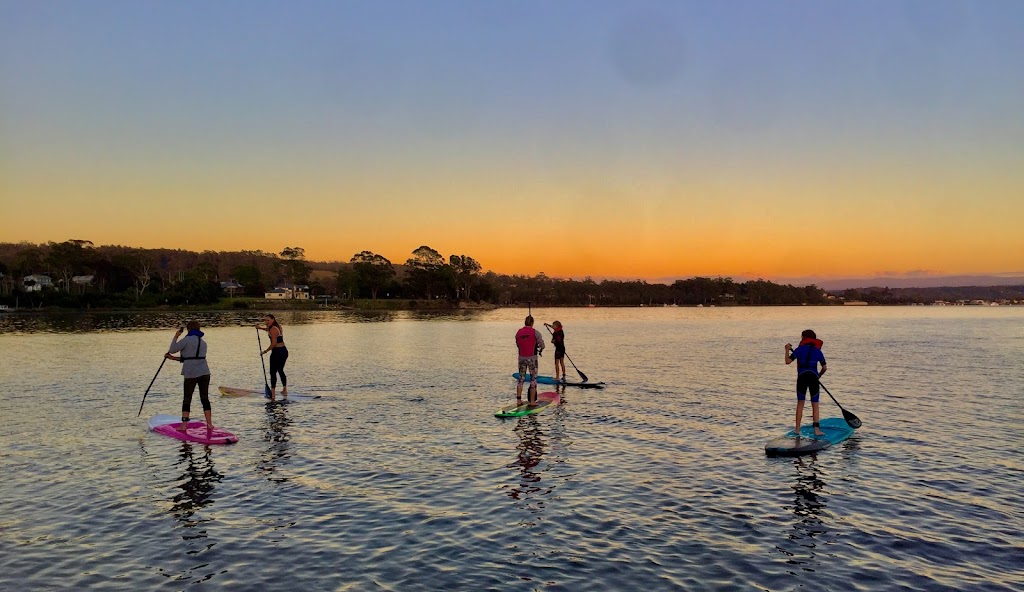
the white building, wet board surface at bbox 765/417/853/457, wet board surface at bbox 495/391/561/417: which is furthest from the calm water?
the white building

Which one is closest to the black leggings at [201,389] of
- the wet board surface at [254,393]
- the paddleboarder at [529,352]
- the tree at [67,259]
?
the wet board surface at [254,393]

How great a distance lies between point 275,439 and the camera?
17.7 metres

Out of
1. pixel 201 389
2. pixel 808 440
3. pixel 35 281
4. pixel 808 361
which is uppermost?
pixel 35 281

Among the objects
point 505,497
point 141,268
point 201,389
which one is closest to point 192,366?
point 201,389

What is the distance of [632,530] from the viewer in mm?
10711

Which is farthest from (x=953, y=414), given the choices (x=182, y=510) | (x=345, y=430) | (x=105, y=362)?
(x=105, y=362)

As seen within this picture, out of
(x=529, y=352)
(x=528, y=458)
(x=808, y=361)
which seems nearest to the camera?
(x=528, y=458)

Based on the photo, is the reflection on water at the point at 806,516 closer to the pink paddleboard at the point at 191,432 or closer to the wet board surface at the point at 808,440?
the wet board surface at the point at 808,440

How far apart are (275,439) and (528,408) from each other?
853cm

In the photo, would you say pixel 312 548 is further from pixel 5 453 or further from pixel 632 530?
pixel 5 453

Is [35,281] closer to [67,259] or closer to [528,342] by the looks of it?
[67,259]

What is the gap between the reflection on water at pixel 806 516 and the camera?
9723 millimetres

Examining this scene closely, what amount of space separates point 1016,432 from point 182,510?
906 inches

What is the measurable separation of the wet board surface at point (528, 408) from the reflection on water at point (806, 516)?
9.13m
